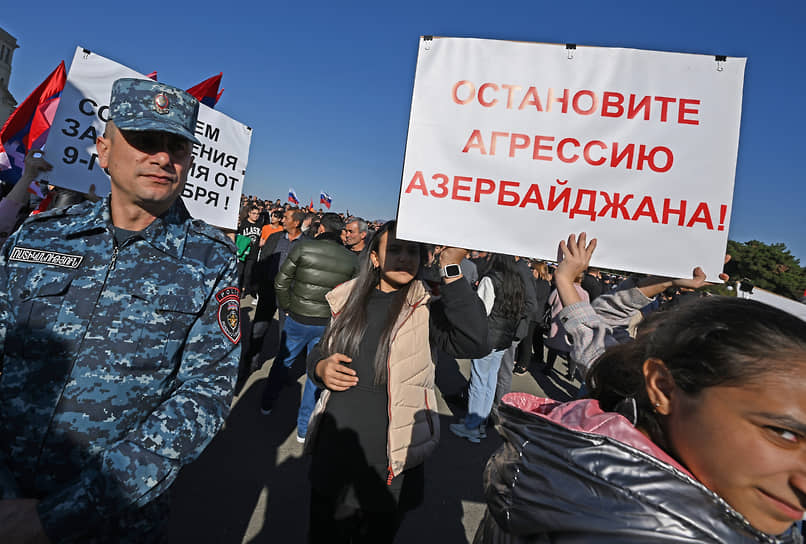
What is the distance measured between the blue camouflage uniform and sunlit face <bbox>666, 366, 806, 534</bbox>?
→ 4.32 ft

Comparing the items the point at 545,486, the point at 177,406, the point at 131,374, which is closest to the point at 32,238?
the point at 131,374

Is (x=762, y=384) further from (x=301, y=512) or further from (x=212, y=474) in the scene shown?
(x=212, y=474)

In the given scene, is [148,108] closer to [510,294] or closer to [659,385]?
[659,385]

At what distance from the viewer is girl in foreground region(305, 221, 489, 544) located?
188cm

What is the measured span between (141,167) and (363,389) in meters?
1.32

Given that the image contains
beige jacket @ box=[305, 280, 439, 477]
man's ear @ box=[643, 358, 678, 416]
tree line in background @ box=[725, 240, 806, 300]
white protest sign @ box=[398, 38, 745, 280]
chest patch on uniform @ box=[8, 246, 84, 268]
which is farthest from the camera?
tree line in background @ box=[725, 240, 806, 300]

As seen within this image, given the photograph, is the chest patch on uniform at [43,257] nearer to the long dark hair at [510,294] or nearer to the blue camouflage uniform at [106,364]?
the blue camouflage uniform at [106,364]

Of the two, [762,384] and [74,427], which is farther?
[74,427]

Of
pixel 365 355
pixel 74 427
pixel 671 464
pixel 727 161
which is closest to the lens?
pixel 671 464

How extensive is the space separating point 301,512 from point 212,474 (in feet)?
2.84

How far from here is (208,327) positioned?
4.51 ft

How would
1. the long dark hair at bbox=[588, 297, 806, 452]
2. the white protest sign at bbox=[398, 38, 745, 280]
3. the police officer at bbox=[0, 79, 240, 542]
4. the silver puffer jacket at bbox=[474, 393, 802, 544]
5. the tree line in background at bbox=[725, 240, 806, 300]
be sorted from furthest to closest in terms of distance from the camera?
1. the tree line in background at bbox=[725, 240, 806, 300]
2. the white protest sign at bbox=[398, 38, 745, 280]
3. the police officer at bbox=[0, 79, 240, 542]
4. the long dark hair at bbox=[588, 297, 806, 452]
5. the silver puffer jacket at bbox=[474, 393, 802, 544]

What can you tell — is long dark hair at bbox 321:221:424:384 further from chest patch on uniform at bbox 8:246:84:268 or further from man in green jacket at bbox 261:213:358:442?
man in green jacket at bbox 261:213:358:442

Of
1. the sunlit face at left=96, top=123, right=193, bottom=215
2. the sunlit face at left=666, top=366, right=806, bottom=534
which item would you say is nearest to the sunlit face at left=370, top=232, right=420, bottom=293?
the sunlit face at left=96, top=123, right=193, bottom=215
